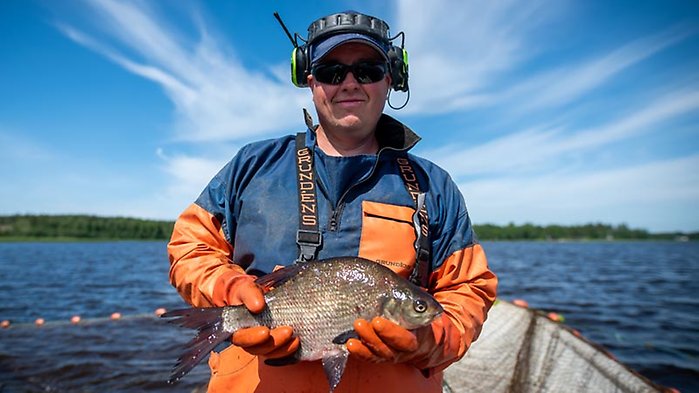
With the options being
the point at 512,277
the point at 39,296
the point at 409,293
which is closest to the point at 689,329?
the point at 512,277

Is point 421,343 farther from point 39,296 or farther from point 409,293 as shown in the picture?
point 39,296

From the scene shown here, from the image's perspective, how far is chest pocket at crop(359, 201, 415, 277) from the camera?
3135mm

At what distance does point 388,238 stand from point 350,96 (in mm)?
1076

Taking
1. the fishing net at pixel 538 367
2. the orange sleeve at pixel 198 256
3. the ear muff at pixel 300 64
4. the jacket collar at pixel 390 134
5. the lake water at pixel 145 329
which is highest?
the ear muff at pixel 300 64

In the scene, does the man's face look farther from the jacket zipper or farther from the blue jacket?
the jacket zipper

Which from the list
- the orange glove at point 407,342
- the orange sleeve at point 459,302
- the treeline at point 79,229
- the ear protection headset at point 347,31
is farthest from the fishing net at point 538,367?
the treeline at point 79,229

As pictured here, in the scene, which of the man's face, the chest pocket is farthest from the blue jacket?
the man's face

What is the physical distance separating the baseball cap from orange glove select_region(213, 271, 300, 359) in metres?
1.69

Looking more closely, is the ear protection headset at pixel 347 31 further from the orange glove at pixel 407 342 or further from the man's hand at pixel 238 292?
the orange glove at pixel 407 342

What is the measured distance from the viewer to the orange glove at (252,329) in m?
2.46

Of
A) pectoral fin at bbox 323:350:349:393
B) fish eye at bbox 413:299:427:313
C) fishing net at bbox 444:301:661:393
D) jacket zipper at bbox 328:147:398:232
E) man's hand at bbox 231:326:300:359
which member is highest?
jacket zipper at bbox 328:147:398:232

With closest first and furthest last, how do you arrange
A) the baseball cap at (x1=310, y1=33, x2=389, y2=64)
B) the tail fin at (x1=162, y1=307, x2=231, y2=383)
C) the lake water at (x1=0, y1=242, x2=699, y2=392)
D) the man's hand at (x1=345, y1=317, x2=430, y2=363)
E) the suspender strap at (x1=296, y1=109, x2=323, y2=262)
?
the man's hand at (x1=345, y1=317, x2=430, y2=363), the tail fin at (x1=162, y1=307, x2=231, y2=383), the suspender strap at (x1=296, y1=109, x2=323, y2=262), the baseball cap at (x1=310, y1=33, x2=389, y2=64), the lake water at (x1=0, y1=242, x2=699, y2=392)

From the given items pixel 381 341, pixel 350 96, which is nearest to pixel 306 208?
pixel 350 96

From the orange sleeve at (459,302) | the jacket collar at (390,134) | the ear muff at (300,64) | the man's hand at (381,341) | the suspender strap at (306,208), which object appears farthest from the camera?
the ear muff at (300,64)
